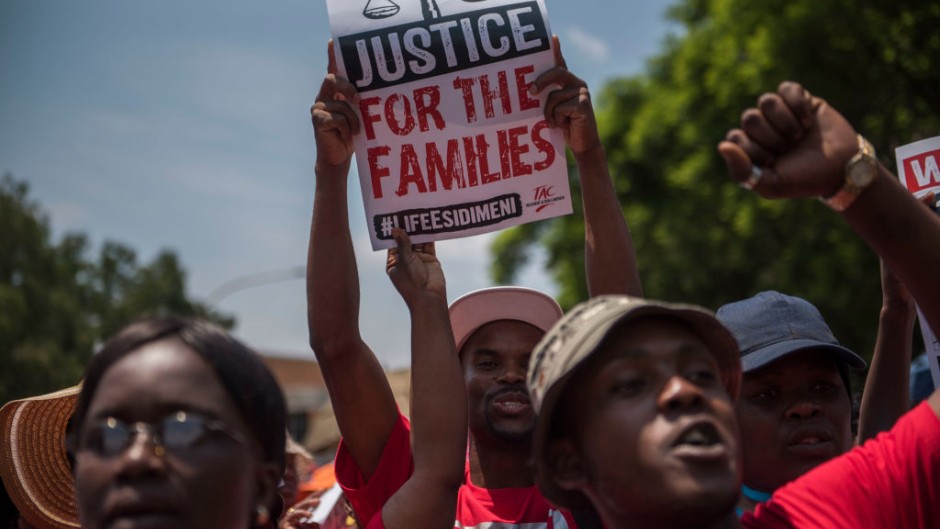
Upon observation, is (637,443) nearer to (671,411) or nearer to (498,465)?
(671,411)

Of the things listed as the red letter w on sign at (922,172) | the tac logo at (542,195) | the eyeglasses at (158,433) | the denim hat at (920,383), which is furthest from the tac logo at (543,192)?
the denim hat at (920,383)

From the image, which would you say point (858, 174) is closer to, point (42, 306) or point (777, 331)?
point (777, 331)

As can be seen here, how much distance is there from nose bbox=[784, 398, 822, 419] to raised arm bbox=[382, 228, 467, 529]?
38.3 inches

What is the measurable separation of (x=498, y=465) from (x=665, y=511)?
1.26 meters

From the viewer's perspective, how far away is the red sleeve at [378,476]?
9.80 feet

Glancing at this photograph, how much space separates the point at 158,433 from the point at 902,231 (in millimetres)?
1544

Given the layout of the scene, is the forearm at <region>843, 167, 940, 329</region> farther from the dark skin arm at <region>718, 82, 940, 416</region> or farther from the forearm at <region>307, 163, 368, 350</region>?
the forearm at <region>307, 163, 368, 350</region>

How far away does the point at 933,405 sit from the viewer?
221cm

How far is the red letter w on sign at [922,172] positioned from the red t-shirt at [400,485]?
59.9 inches

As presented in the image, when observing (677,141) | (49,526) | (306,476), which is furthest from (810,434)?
(677,141)

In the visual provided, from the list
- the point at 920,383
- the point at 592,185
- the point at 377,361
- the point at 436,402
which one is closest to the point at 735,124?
the point at 920,383

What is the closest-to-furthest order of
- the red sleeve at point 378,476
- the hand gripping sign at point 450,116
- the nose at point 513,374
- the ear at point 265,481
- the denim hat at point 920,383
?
the ear at point 265,481
the red sleeve at point 378,476
the hand gripping sign at point 450,116
the nose at point 513,374
the denim hat at point 920,383

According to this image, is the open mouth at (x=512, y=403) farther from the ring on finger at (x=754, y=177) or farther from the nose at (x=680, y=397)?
the ring on finger at (x=754, y=177)

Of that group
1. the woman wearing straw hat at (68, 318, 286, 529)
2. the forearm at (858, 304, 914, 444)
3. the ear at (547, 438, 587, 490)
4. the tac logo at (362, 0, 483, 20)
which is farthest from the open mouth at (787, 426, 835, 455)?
the tac logo at (362, 0, 483, 20)
